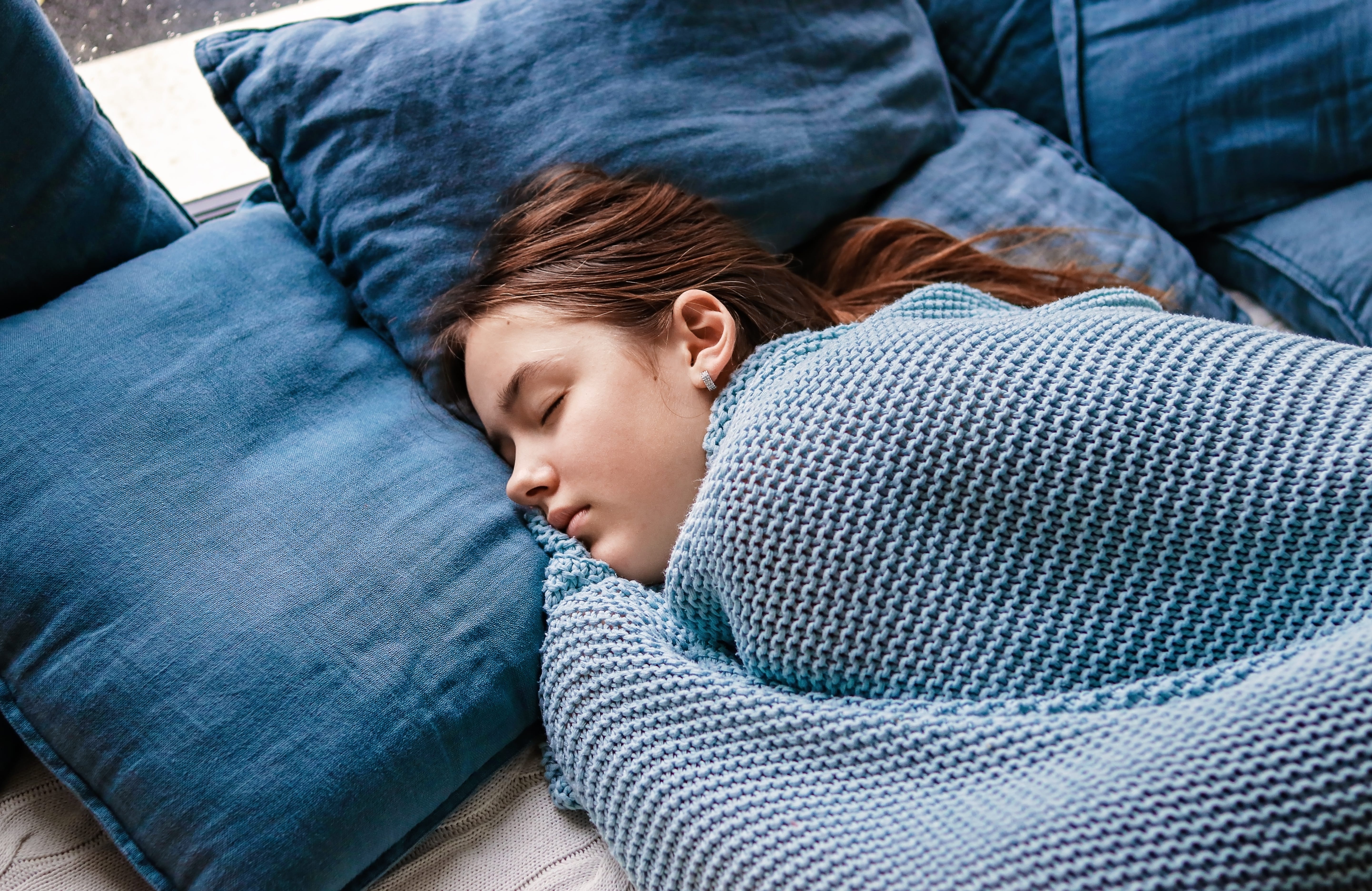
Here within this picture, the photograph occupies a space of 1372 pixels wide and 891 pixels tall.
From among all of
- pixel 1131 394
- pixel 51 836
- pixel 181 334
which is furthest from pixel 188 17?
pixel 1131 394

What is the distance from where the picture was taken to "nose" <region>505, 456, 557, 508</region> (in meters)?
0.92

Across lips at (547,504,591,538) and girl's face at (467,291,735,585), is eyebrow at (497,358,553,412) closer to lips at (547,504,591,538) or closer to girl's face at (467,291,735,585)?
girl's face at (467,291,735,585)

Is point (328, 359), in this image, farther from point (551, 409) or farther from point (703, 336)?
point (703, 336)

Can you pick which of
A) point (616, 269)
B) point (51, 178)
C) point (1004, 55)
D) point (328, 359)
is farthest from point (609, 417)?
point (1004, 55)

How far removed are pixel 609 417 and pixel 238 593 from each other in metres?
0.38

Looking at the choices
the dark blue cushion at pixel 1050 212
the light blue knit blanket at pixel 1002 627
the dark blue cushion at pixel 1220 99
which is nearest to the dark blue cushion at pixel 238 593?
the light blue knit blanket at pixel 1002 627

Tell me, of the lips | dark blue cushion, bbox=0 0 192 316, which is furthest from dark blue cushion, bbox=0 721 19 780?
the lips

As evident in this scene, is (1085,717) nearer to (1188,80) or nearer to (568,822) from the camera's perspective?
(568,822)

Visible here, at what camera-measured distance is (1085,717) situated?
2.21ft

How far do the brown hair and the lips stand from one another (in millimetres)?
207

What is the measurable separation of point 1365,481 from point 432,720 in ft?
2.57

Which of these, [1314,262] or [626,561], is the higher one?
[626,561]

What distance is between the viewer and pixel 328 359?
97 centimetres

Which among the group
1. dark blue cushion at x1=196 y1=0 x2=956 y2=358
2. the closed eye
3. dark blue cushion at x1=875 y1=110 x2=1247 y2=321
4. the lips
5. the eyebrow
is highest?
dark blue cushion at x1=196 y1=0 x2=956 y2=358
